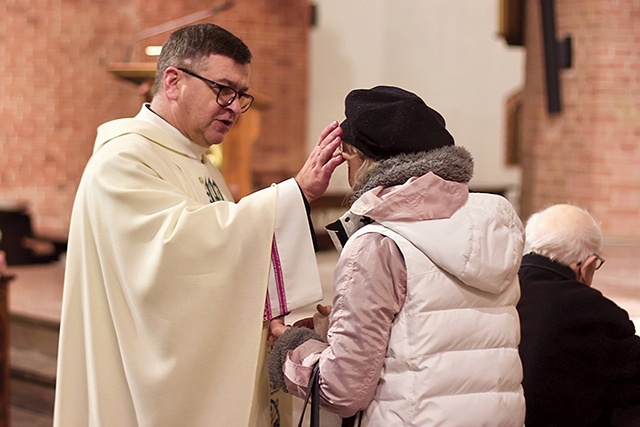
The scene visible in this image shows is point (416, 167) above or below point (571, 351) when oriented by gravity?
above

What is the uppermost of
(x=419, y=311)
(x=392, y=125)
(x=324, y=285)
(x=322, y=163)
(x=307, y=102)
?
(x=392, y=125)

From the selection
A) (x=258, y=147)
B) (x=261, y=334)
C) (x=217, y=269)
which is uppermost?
(x=217, y=269)

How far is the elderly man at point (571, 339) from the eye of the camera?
275 cm

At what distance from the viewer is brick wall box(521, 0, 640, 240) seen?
25.0ft

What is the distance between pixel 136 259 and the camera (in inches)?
92.7

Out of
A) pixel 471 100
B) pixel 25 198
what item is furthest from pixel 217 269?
pixel 471 100

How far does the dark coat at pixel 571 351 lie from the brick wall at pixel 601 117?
515 cm

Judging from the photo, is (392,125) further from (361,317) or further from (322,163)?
(361,317)

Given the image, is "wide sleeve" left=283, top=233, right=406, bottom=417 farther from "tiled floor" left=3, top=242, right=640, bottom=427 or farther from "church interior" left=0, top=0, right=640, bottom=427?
"church interior" left=0, top=0, right=640, bottom=427

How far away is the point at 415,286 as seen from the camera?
1.99 metres

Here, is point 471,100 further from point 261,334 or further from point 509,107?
point 261,334

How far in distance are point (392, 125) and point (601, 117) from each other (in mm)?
6124

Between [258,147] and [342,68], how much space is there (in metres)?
2.32

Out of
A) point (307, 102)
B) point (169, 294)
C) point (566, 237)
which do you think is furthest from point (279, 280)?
point (307, 102)
